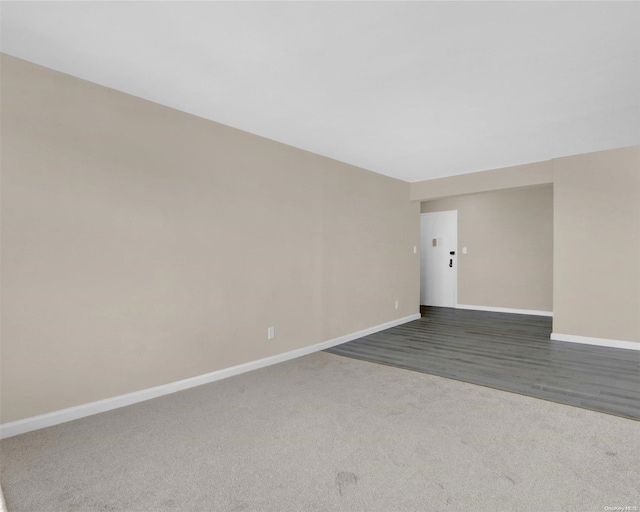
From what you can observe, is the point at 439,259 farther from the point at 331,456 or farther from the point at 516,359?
the point at 331,456

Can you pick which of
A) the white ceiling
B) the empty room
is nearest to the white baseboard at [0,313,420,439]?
the empty room

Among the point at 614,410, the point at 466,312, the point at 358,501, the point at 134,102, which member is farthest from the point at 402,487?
the point at 466,312

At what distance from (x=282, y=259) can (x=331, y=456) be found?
2.46 meters

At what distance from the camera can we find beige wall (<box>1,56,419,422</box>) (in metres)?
2.58

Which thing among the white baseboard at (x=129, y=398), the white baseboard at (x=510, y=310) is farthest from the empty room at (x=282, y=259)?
the white baseboard at (x=510, y=310)

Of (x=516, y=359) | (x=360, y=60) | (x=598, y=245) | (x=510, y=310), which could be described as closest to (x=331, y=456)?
(x=360, y=60)

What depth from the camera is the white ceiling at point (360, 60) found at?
205 centimetres

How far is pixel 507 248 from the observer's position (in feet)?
25.1

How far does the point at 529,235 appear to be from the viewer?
24.2 ft

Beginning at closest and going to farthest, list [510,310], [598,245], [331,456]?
[331,456]
[598,245]
[510,310]

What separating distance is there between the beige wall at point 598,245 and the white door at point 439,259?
10.6 ft

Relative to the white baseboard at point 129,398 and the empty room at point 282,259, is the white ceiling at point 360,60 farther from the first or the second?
the white baseboard at point 129,398

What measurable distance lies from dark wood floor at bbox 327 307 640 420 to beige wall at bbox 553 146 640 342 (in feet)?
1.27

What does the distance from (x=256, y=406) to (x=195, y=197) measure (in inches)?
78.1
